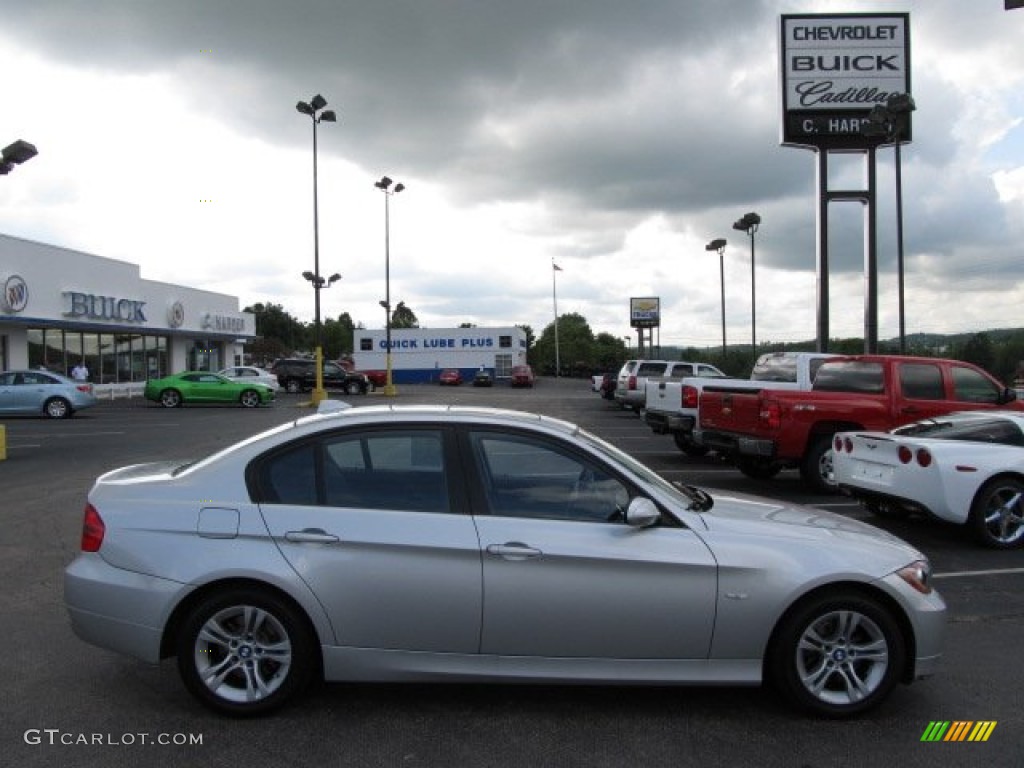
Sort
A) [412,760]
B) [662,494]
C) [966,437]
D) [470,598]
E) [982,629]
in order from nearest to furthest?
[412,760] < [470,598] < [662,494] < [982,629] < [966,437]

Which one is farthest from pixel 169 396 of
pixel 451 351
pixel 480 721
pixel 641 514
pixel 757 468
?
pixel 451 351

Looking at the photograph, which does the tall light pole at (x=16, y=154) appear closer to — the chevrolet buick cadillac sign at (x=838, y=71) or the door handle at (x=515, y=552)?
the door handle at (x=515, y=552)

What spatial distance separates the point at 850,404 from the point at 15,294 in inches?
1122

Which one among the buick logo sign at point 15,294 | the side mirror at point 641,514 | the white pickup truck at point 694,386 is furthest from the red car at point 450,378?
the side mirror at point 641,514

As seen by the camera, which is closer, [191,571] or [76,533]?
[191,571]

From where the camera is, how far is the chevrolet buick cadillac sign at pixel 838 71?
80.5 ft

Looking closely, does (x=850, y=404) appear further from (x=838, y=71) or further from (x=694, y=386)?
(x=838, y=71)

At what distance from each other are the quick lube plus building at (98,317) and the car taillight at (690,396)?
25.0m

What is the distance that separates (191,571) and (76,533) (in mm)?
5124

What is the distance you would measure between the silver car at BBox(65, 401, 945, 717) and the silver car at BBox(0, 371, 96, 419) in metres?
23.2

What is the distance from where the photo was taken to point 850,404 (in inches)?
408

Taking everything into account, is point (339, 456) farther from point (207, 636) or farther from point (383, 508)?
point (207, 636)

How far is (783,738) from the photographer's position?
383cm

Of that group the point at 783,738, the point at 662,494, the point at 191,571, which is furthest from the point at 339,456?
the point at 783,738
